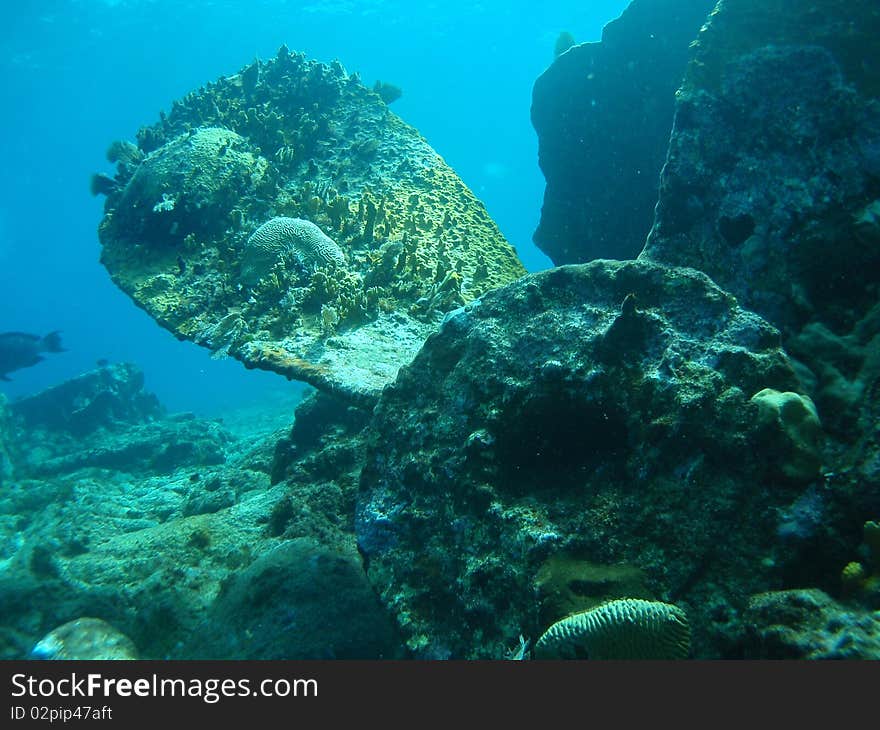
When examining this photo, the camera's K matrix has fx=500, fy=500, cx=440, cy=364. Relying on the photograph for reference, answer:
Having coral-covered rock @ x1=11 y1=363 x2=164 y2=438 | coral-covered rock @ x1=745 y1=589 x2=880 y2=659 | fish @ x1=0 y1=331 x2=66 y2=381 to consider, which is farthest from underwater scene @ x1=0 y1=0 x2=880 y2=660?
coral-covered rock @ x1=11 y1=363 x2=164 y2=438

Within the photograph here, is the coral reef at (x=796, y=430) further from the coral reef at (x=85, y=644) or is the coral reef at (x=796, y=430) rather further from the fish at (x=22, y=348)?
the fish at (x=22, y=348)

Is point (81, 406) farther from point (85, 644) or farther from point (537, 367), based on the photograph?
point (537, 367)

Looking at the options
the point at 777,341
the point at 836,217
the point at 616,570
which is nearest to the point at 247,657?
the point at 616,570

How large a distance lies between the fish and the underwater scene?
475cm

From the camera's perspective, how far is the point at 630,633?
6.64 ft

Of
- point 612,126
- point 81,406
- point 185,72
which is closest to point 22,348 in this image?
point 81,406

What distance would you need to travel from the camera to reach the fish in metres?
12.8

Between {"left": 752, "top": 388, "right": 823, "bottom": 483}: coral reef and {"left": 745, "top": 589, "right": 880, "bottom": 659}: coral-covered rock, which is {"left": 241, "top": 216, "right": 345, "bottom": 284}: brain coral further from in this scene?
{"left": 745, "top": 589, "right": 880, "bottom": 659}: coral-covered rock

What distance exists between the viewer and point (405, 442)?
3494 mm

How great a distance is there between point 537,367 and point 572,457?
0.60 m

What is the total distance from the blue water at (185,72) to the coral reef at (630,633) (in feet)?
113

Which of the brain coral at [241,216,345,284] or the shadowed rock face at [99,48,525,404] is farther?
the brain coral at [241,216,345,284]

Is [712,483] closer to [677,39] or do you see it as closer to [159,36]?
[677,39]

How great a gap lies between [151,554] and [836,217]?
6825mm
